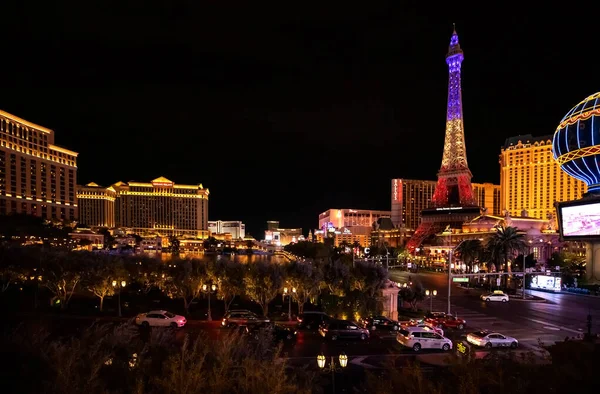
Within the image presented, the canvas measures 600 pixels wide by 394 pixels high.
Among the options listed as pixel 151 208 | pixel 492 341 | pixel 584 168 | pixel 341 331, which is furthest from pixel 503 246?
pixel 151 208

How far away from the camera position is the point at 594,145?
47.3m

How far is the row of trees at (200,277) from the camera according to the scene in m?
28.3

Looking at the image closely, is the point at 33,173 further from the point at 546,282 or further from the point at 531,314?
the point at 531,314

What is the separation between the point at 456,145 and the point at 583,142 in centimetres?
6439

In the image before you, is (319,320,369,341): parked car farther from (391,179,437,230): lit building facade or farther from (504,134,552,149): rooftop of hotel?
(391,179,437,230): lit building facade

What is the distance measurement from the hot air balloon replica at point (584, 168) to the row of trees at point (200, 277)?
31.6 m

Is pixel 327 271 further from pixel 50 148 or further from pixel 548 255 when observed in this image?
pixel 50 148

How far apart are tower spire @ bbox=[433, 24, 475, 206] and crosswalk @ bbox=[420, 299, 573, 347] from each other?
82.6m

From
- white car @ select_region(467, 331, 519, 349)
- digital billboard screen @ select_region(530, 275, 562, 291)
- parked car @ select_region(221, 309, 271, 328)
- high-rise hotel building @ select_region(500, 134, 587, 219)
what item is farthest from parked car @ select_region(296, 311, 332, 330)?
high-rise hotel building @ select_region(500, 134, 587, 219)

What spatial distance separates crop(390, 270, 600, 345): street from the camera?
87.9ft

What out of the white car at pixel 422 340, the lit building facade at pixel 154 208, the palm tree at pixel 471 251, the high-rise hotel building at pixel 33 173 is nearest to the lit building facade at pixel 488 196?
the palm tree at pixel 471 251

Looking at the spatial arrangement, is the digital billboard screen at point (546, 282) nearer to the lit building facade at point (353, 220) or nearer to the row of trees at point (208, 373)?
the row of trees at point (208, 373)

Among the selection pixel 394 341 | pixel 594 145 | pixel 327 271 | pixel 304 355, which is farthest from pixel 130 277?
pixel 594 145

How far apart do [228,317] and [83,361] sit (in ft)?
51.8
